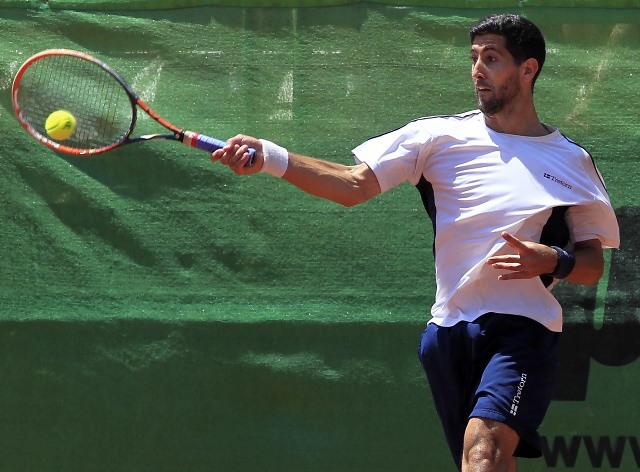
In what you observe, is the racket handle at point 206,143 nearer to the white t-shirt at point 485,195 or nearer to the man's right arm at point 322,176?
the man's right arm at point 322,176

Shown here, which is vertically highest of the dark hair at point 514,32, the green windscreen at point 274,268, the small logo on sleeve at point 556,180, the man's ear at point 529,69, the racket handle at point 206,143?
the dark hair at point 514,32

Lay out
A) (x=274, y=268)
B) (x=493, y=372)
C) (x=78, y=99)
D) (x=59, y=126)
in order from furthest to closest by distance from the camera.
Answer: (x=274, y=268)
(x=78, y=99)
(x=59, y=126)
(x=493, y=372)

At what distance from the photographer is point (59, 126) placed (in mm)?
3891

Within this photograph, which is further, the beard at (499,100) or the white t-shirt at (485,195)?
the beard at (499,100)

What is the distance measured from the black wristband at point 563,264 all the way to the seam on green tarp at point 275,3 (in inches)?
56.4

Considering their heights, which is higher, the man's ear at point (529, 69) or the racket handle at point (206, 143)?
the man's ear at point (529, 69)

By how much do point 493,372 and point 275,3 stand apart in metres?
1.90

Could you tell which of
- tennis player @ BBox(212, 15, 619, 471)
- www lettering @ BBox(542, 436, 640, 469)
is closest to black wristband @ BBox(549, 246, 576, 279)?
tennis player @ BBox(212, 15, 619, 471)

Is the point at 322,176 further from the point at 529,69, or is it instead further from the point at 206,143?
the point at 529,69

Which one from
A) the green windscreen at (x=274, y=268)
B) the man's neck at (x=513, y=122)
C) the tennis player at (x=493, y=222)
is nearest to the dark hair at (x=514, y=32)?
the tennis player at (x=493, y=222)

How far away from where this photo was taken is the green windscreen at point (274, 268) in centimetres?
442

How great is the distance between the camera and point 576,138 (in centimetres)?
443

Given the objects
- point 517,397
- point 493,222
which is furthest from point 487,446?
point 493,222

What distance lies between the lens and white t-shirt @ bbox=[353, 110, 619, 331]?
3.43m
